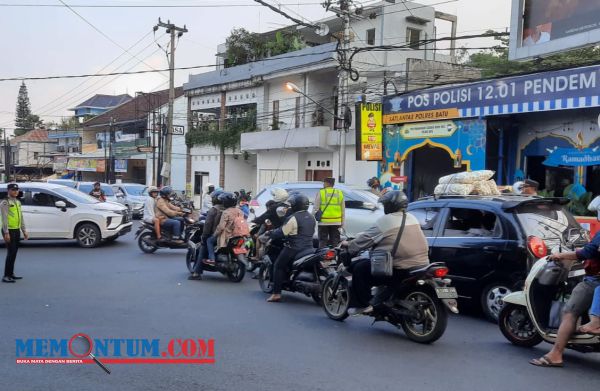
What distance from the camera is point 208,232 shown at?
1042cm

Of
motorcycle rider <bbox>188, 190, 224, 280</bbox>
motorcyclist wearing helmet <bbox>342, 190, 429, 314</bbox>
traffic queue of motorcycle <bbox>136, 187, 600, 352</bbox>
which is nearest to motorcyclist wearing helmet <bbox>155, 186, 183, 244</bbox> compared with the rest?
motorcycle rider <bbox>188, 190, 224, 280</bbox>

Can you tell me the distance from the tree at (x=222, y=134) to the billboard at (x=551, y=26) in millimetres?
17723

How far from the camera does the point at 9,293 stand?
29.5ft

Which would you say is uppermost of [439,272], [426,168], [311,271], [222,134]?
[222,134]

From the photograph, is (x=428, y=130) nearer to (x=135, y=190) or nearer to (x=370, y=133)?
(x=370, y=133)

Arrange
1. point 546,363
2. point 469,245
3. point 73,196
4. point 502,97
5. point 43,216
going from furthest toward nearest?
point 502,97 < point 73,196 < point 43,216 < point 469,245 < point 546,363

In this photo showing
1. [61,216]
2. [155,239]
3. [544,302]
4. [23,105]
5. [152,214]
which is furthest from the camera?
[23,105]

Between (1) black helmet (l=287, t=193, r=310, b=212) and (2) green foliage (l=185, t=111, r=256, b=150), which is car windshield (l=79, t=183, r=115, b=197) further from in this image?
(1) black helmet (l=287, t=193, r=310, b=212)

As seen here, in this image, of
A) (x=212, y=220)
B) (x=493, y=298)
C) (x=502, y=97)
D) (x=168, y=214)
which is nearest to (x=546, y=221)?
(x=493, y=298)

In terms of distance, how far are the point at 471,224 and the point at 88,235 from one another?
11.0m

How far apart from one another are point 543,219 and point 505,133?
10.3 meters

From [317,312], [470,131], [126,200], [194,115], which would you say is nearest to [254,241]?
[317,312]

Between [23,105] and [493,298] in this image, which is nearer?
[493,298]

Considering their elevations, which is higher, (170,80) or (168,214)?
(170,80)
